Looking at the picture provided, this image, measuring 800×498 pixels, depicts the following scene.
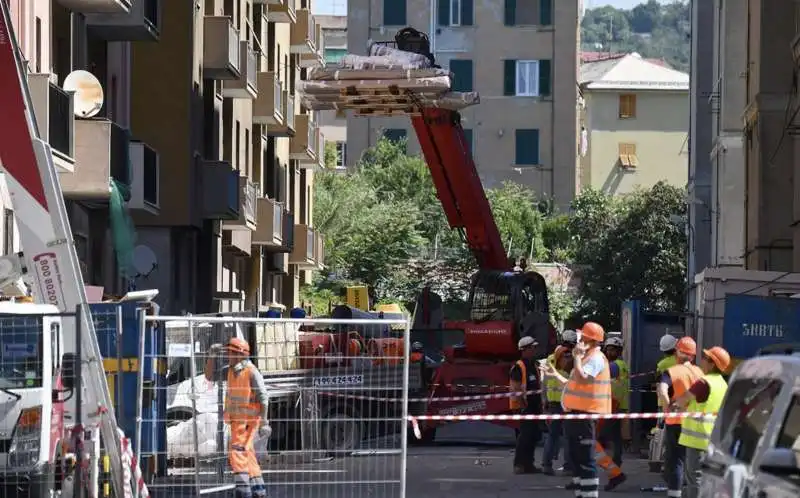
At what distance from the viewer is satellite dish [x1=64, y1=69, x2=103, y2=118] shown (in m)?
27.0

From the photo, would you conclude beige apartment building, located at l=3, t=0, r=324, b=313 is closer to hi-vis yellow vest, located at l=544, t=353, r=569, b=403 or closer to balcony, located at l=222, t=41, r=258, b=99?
balcony, located at l=222, t=41, r=258, b=99

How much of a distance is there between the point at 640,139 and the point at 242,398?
67.7 meters

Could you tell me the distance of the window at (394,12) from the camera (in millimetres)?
72688

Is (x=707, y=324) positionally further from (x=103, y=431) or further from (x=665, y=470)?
(x=103, y=431)

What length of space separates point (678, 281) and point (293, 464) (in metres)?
42.3

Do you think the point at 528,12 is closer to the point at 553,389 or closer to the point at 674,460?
the point at 553,389

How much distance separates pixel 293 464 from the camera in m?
15.2

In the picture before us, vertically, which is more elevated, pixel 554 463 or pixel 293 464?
pixel 293 464

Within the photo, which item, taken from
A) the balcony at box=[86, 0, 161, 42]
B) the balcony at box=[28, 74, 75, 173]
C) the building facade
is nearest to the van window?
the balcony at box=[28, 74, 75, 173]

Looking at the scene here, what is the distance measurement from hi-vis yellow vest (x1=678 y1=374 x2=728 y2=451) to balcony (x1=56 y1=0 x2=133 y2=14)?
15.1 meters

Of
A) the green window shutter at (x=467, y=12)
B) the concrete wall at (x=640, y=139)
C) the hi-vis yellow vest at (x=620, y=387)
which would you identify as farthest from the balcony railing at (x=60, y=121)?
the concrete wall at (x=640, y=139)

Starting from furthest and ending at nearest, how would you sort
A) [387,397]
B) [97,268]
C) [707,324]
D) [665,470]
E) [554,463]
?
[97,268] < [554,463] < [707,324] < [665,470] < [387,397]

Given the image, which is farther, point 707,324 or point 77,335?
point 707,324

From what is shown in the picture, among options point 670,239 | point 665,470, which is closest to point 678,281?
point 670,239
